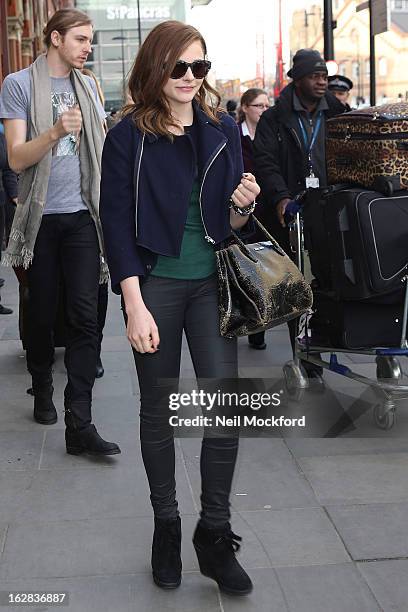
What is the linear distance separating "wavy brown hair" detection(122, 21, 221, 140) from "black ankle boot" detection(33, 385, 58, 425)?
2.42 meters

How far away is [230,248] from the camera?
3.46 metres

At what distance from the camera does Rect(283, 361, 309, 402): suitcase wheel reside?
6.03 m

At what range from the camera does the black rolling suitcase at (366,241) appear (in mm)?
5008

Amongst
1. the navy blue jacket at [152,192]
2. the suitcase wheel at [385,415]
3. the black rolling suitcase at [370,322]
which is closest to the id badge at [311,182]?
the black rolling suitcase at [370,322]

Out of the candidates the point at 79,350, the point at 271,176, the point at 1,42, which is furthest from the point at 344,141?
the point at 1,42

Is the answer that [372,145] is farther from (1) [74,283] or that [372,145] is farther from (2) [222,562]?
(2) [222,562]

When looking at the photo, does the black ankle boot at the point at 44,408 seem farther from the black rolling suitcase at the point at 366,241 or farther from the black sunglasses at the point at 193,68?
the black sunglasses at the point at 193,68

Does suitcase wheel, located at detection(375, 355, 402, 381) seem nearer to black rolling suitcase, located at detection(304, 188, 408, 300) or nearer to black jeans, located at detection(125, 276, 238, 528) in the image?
black rolling suitcase, located at detection(304, 188, 408, 300)

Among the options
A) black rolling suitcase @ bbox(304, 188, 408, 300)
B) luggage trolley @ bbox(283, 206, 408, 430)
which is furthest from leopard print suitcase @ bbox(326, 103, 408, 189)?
luggage trolley @ bbox(283, 206, 408, 430)

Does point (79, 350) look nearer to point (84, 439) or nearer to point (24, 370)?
point (84, 439)

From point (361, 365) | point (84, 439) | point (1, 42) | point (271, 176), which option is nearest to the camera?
point (84, 439)

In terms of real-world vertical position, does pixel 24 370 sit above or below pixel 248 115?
below

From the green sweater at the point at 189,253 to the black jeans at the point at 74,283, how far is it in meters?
1.61

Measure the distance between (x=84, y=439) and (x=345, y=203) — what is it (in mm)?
1637
